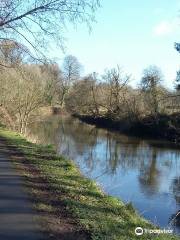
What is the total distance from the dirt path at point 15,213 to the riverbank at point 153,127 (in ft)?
104

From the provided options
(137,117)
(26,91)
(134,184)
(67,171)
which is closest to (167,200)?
(134,184)

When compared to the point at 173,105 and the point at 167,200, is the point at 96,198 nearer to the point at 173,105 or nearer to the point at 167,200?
the point at 167,200

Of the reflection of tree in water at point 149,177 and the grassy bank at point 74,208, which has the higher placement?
the grassy bank at point 74,208

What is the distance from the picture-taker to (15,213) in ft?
29.3

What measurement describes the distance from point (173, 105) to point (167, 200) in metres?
29.9

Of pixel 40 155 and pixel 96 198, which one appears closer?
pixel 96 198

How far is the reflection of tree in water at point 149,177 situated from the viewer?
766 inches

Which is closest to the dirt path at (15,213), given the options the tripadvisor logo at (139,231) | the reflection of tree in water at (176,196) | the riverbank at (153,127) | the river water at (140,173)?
the tripadvisor logo at (139,231)

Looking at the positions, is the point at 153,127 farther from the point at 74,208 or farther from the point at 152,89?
the point at 74,208

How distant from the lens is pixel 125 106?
57625 millimetres

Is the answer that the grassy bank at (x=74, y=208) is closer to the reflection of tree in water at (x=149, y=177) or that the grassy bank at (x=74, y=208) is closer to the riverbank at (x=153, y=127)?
the reflection of tree in water at (x=149, y=177)

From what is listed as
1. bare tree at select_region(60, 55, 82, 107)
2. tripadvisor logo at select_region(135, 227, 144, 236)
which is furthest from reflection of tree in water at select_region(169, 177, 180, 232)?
bare tree at select_region(60, 55, 82, 107)

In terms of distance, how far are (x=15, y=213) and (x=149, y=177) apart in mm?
14480

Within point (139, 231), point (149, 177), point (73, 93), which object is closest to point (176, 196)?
point (149, 177)
